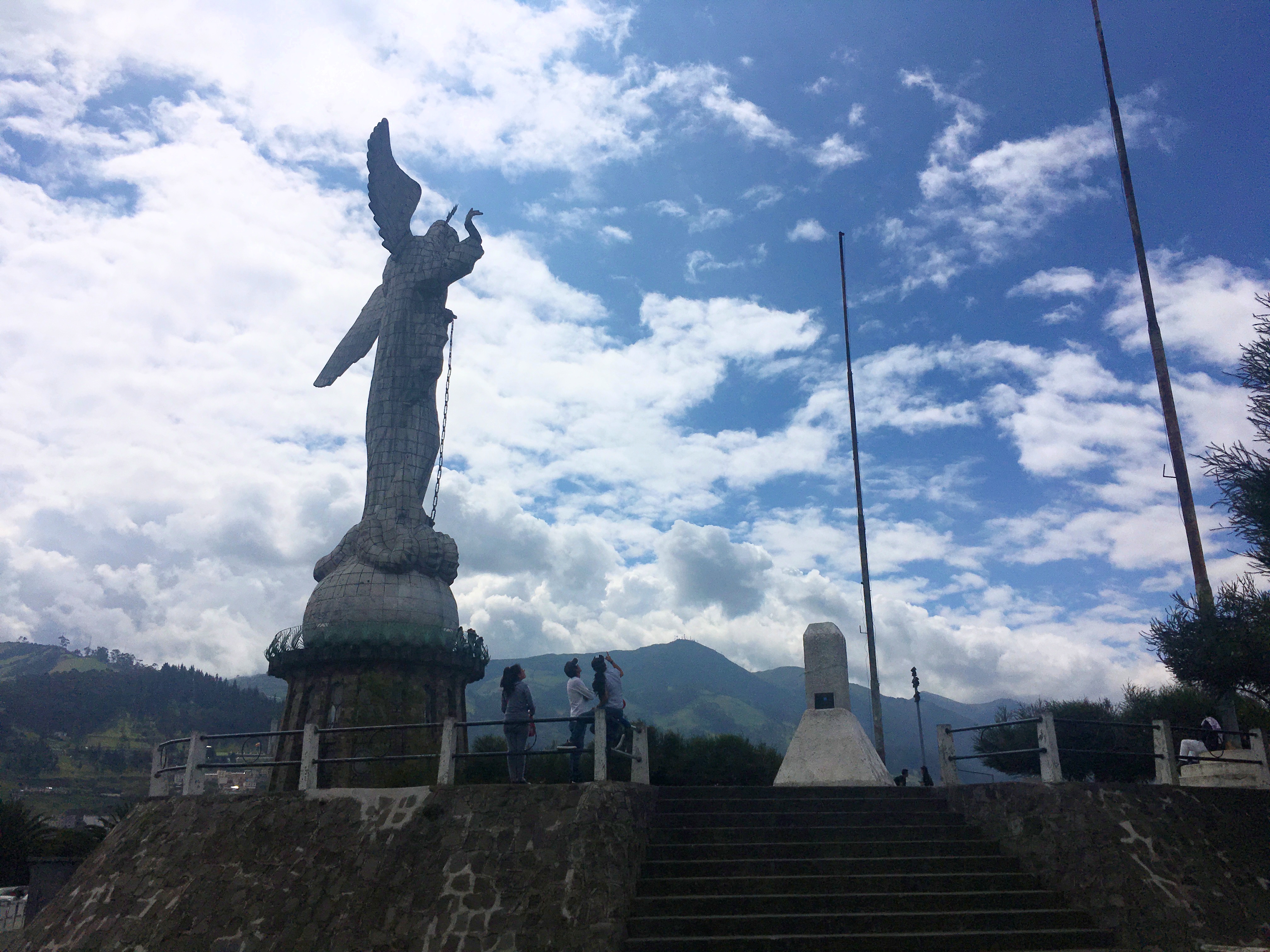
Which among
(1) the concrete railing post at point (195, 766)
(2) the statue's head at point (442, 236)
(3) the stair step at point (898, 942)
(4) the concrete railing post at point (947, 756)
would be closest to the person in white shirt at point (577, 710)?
(3) the stair step at point (898, 942)

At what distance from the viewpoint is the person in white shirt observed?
11.8 m

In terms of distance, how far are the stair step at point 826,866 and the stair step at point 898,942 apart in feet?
4.14

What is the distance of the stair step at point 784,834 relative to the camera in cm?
1196

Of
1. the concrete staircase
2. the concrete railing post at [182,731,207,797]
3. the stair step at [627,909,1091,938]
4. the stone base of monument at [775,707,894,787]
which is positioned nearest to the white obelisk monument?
the stone base of monument at [775,707,894,787]

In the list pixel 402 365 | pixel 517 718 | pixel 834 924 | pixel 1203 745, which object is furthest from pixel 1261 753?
pixel 402 365

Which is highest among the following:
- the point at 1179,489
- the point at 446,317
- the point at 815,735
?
the point at 446,317

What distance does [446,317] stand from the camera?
987 inches

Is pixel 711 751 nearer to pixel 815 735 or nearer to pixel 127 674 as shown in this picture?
pixel 815 735

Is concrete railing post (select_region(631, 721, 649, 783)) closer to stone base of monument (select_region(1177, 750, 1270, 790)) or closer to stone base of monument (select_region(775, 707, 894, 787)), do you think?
stone base of monument (select_region(775, 707, 894, 787))

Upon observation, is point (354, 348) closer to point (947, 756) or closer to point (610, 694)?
point (610, 694)

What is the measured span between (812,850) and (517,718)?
4.44 metres

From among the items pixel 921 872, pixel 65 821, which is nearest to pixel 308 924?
pixel 921 872

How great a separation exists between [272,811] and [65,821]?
99191mm

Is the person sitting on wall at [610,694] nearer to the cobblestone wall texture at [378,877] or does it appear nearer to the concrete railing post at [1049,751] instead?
the cobblestone wall texture at [378,877]
